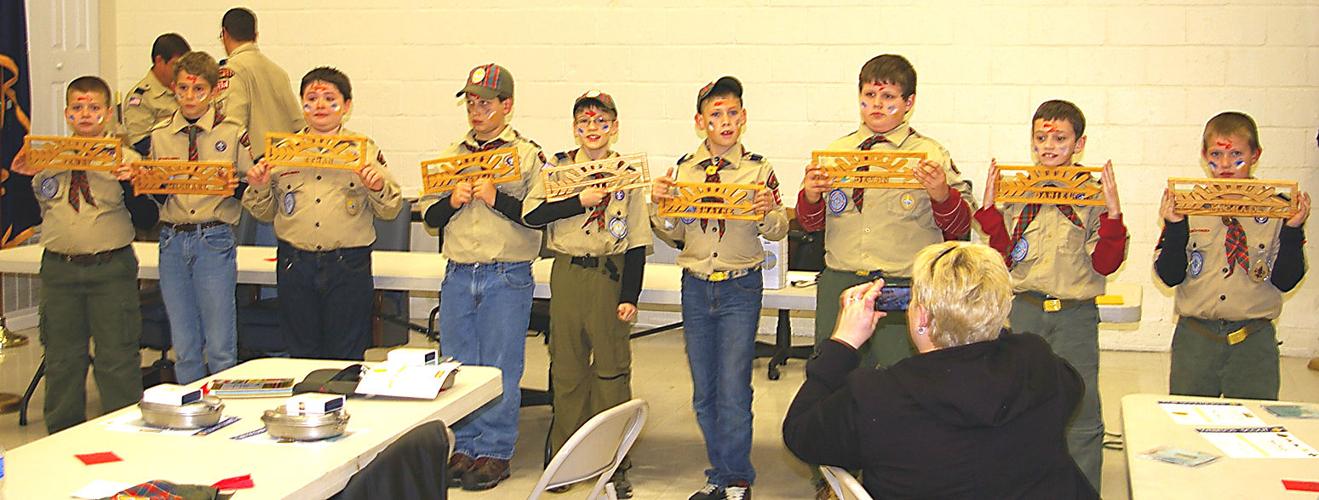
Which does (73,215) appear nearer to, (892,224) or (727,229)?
(727,229)

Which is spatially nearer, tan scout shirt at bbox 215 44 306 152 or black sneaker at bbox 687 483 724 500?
black sneaker at bbox 687 483 724 500

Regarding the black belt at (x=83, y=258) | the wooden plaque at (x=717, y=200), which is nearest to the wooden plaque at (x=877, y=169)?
the wooden plaque at (x=717, y=200)

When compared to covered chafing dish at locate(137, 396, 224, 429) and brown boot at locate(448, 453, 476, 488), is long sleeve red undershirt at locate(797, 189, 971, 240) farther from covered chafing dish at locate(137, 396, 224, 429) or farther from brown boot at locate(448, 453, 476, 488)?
covered chafing dish at locate(137, 396, 224, 429)

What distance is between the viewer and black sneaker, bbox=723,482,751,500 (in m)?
4.99

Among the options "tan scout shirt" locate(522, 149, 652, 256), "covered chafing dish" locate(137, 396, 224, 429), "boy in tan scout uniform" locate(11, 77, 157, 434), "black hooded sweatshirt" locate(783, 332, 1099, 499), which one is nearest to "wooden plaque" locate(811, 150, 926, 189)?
"tan scout shirt" locate(522, 149, 652, 256)

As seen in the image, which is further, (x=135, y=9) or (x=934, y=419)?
(x=135, y=9)

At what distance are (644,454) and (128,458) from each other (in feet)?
Result: 10.0

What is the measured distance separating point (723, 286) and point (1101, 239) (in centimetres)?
139

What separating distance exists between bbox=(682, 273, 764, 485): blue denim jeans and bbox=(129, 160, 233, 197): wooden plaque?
2.00m

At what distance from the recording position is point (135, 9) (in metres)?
9.27

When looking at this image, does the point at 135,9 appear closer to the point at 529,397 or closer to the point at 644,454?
the point at 529,397

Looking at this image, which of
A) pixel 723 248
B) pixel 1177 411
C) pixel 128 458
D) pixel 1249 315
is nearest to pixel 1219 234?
pixel 1249 315

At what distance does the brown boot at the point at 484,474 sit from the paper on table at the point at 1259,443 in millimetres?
2786

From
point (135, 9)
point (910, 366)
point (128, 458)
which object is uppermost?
point (135, 9)
